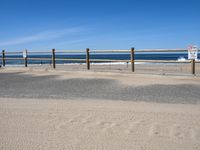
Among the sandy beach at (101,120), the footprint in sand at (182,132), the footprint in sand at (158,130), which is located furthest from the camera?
the footprint in sand at (158,130)

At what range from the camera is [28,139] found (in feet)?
14.0

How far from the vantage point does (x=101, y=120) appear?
5223 mm

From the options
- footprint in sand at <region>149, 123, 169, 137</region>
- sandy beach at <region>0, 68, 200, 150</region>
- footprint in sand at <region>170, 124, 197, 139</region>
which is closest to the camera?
sandy beach at <region>0, 68, 200, 150</region>

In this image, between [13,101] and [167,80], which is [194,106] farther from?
[167,80]

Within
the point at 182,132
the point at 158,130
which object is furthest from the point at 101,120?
the point at 182,132

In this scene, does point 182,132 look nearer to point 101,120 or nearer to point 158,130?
point 158,130

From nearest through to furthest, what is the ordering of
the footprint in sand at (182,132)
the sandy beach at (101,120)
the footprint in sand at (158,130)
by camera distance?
the sandy beach at (101,120) → the footprint in sand at (182,132) → the footprint in sand at (158,130)

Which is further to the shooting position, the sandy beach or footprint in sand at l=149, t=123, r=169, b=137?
footprint in sand at l=149, t=123, r=169, b=137

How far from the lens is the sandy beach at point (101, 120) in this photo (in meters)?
4.08

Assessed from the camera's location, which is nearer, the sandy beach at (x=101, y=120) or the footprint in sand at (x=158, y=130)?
the sandy beach at (x=101, y=120)

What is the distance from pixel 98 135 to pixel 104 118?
3.18ft

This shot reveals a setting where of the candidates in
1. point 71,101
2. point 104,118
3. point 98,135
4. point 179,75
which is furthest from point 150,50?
point 98,135

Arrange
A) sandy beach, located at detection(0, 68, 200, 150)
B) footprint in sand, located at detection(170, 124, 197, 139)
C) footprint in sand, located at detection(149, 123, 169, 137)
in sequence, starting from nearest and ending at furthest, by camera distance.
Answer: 1. sandy beach, located at detection(0, 68, 200, 150)
2. footprint in sand, located at detection(170, 124, 197, 139)
3. footprint in sand, located at detection(149, 123, 169, 137)

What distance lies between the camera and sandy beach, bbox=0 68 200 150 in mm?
4082
